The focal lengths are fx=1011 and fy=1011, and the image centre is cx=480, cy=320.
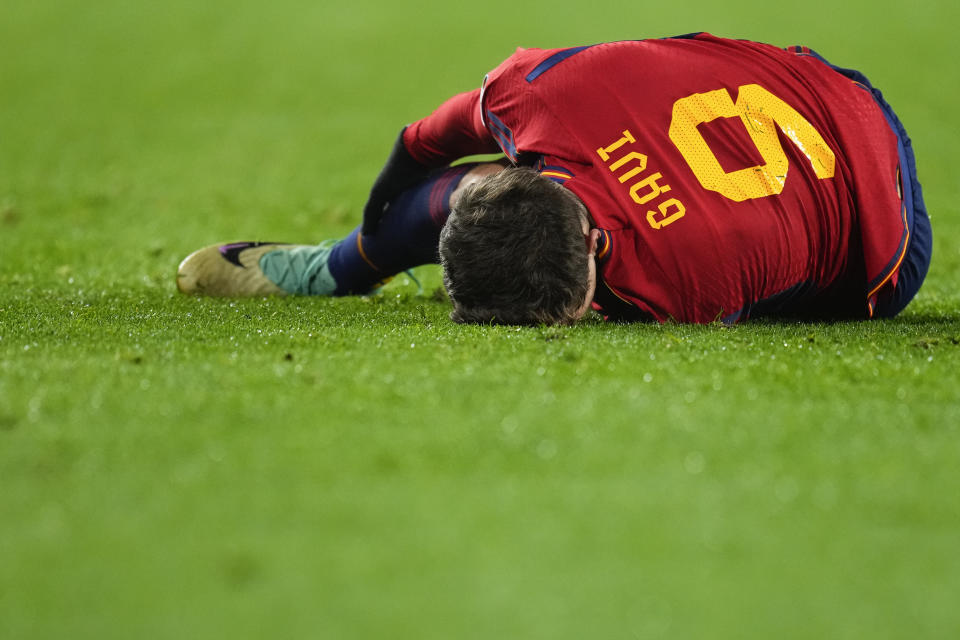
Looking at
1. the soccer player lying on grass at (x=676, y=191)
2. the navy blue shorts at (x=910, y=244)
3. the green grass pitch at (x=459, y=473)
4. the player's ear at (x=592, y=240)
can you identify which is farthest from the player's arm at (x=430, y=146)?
the navy blue shorts at (x=910, y=244)

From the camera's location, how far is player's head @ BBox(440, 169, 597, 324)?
2.19m

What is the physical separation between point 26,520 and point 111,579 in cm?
20

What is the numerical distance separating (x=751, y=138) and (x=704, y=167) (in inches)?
6.1

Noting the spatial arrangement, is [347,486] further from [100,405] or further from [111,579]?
[100,405]

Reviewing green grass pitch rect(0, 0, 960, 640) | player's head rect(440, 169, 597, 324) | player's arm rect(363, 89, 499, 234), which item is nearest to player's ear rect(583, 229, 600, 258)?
player's head rect(440, 169, 597, 324)

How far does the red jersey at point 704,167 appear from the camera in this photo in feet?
7.49

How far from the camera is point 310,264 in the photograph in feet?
10.5

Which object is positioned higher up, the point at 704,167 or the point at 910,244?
the point at 704,167

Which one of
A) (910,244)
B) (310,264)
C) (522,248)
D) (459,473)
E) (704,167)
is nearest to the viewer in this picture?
(459,473)

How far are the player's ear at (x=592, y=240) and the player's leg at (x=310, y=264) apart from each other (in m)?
0.70

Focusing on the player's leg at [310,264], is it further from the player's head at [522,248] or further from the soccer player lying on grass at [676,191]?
the player's head at [522,248]

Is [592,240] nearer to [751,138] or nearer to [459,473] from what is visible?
[751,138]

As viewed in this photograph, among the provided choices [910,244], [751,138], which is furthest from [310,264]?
[910,244]

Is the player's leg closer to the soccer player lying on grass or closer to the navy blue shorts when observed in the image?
the soccer player lying on grass
